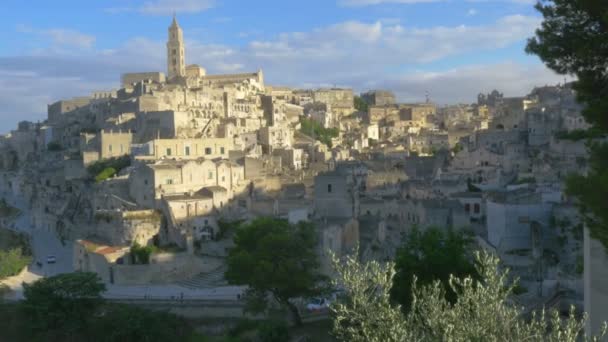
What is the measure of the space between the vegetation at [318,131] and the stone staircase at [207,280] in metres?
33.4

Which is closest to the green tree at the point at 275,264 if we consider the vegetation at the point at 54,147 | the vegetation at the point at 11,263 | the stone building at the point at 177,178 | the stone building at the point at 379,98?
the stone building at the point at 177,178

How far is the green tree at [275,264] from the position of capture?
23578mm

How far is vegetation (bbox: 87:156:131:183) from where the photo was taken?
4146 cm

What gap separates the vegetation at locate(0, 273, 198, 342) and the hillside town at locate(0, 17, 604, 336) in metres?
2.57

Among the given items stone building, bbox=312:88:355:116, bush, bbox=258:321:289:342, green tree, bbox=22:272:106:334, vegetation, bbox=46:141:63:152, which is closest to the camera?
bush, bbox=258:321:289:342

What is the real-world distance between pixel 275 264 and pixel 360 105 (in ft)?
230

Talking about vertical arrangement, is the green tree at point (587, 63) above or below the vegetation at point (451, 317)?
above

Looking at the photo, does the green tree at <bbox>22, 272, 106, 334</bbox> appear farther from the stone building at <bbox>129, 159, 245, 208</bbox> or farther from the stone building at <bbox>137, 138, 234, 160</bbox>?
the stone building at <bbox>137, 138, 234, 160</bbox>

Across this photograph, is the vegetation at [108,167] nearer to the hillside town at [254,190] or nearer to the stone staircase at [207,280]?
the hillside town at [254,190]

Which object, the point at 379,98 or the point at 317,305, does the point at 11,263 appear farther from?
the point at 379,98

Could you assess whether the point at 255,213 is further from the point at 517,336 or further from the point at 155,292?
the point at 517,336

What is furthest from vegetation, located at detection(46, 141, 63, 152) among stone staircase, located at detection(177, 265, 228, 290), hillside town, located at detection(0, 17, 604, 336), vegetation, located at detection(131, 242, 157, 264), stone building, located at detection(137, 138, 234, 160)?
stone staircase, located at detection(177, 265, 228, 290)

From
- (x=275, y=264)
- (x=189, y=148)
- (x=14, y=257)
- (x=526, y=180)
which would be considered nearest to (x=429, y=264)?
(x=275, y=264)

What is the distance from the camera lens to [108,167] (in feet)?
142
